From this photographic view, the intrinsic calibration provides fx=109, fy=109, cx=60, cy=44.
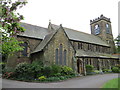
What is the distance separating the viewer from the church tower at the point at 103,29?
41.1 metres

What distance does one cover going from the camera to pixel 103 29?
41250mm

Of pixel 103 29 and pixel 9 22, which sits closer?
pixel 9 22

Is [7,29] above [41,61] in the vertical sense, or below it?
above

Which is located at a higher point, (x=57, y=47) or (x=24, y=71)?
(x=57, y=47)

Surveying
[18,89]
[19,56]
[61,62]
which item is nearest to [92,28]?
[61,62]

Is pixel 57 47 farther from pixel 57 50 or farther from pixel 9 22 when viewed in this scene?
pixel 9 22

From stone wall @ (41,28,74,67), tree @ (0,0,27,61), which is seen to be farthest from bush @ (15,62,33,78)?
tree @ (0,0,27,61)

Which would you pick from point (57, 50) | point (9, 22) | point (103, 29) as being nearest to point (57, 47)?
point (57, 50)

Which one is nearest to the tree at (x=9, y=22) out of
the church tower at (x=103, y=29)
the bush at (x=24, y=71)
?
the bush at (x=24, y=71)

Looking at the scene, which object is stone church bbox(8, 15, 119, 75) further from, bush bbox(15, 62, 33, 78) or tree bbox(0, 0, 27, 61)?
tree bbox(0, 0, 27, 61)

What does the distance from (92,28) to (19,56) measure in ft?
109

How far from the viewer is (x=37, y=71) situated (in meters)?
16.8

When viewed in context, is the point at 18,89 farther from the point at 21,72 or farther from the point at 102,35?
Result: the point at 102,35

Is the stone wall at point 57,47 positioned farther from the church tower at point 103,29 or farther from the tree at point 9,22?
the church tower at point 103,29
